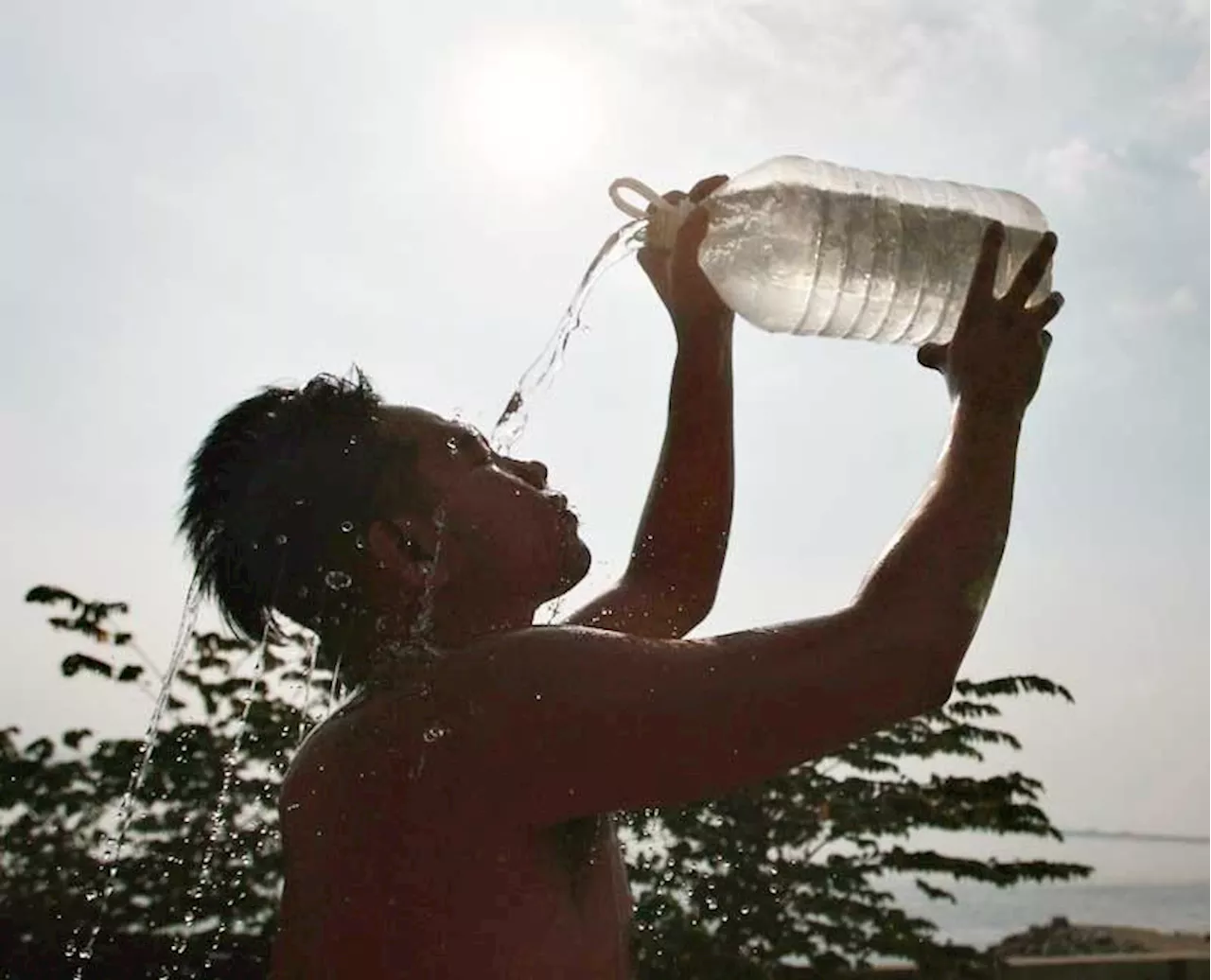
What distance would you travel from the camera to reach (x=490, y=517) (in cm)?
215

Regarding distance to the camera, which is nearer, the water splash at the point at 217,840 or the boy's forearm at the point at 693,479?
the boy's forearm at the point at 693,479

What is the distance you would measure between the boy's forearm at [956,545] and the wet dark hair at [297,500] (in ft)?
2.53

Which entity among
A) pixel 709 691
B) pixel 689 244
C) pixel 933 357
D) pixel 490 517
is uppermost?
pixel 689 244

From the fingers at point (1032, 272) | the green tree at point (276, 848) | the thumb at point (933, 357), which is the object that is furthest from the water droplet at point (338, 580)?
the green tree at point (276, 848)

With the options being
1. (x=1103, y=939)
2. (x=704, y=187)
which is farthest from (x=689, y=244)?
(x=1103, y=939)

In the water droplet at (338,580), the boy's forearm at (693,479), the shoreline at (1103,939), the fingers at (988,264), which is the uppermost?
the shoreline at (1103,939)

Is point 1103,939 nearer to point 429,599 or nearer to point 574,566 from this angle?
point 574,566

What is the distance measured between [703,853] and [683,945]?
0.57 metres

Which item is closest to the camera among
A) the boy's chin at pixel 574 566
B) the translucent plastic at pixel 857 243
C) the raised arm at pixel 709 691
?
the raised arm at pixel 709 691

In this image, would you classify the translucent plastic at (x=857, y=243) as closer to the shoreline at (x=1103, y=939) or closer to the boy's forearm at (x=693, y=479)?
the boy's forearm at (x=693, y=479)

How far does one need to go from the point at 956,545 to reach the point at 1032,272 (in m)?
0.46

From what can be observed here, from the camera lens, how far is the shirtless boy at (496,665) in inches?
68.2

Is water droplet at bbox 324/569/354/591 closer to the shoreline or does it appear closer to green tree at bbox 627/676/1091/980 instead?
green tree at bbox 627/676/1091/980

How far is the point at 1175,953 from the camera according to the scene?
8883 mm
